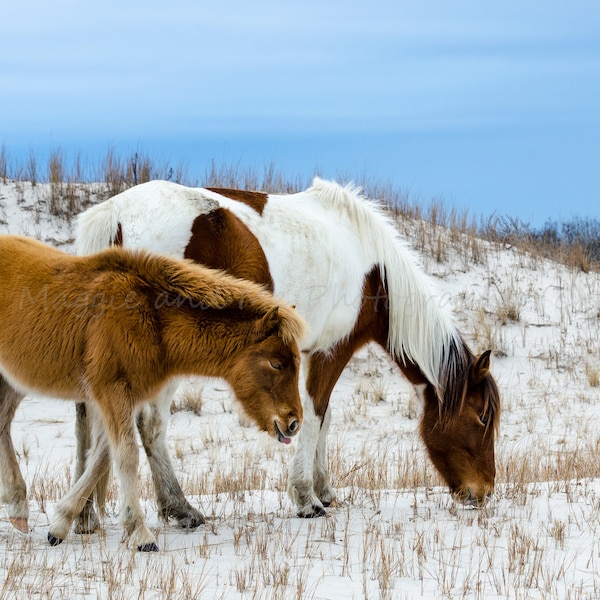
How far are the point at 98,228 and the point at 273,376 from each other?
193 centimetres

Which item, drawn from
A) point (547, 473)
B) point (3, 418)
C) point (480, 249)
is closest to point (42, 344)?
point (3, 418)

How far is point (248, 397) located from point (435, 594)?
154 centimetres

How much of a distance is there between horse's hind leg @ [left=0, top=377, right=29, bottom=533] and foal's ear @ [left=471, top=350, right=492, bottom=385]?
10.9 feet

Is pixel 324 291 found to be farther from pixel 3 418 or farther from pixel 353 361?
pixel 353 361

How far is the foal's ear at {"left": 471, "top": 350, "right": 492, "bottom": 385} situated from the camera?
6.52 metres

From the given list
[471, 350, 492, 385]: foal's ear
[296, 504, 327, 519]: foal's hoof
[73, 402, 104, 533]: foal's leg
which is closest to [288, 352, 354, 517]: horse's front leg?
[296, 504, 327, 519]: foal's hoof

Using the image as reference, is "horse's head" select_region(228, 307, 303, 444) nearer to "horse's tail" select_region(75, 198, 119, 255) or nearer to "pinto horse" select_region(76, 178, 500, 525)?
"pinto horse" select_region(76, 178, 500, 525)

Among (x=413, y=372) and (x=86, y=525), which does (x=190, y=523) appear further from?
(x=413, y=372)

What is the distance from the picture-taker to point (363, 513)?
609 centimetres

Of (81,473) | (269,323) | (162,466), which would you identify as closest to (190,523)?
(162,466)

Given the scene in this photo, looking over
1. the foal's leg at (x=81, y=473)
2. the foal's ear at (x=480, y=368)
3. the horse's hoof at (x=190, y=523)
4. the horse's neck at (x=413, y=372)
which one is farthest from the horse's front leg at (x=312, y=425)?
the foal's leg at (x=81, y=473)

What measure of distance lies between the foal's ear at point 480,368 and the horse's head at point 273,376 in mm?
2003

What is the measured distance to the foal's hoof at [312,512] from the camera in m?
6.25

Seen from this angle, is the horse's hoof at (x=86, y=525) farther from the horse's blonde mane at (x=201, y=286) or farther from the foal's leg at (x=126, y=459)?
the horse's blonde mane at (x=201, y=286)
